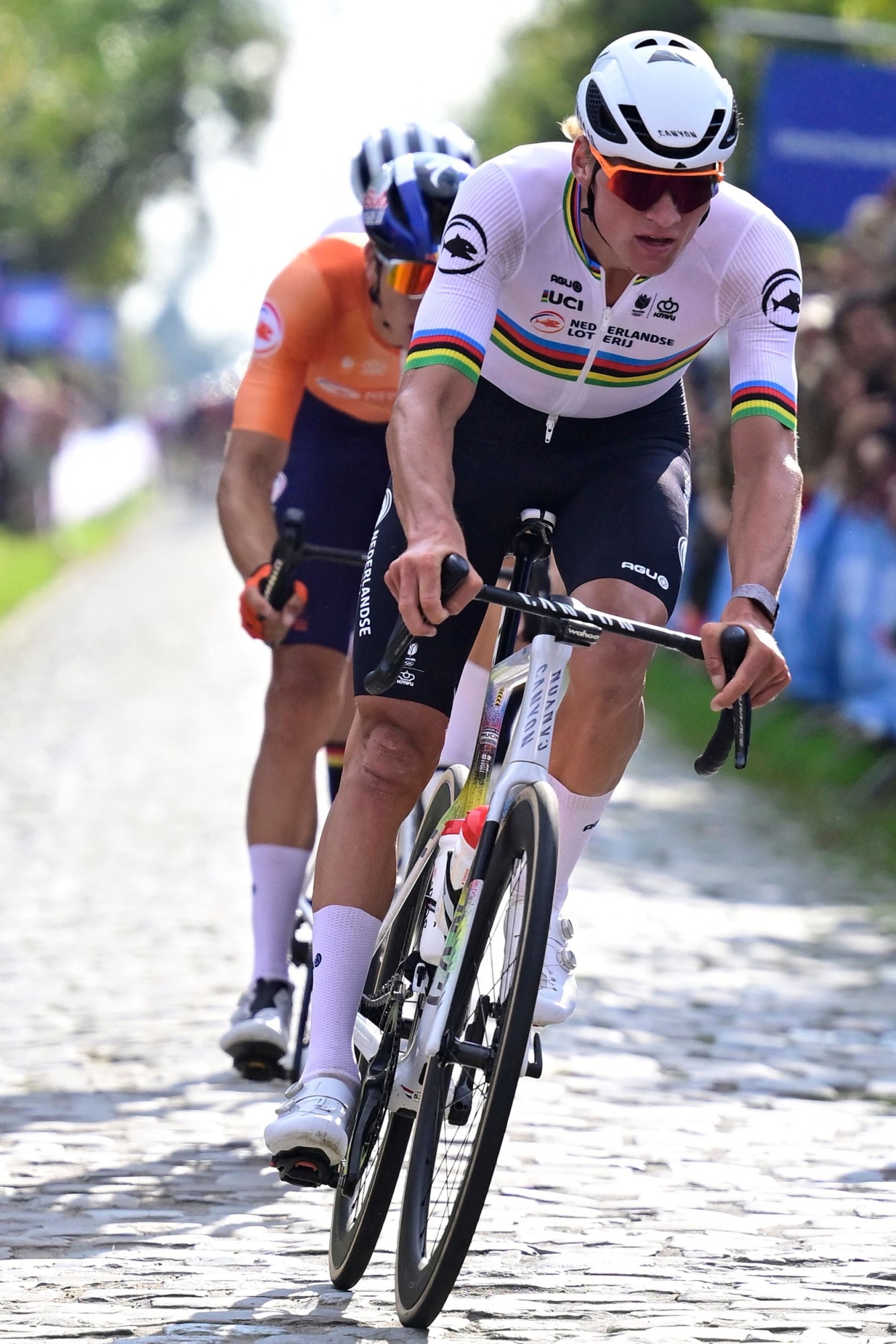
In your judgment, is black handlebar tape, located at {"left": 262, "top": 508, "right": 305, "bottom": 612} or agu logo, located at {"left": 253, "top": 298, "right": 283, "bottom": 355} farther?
agu logo, located at {"left": 253, "top": 298, "right": 283, "bottom": 355}

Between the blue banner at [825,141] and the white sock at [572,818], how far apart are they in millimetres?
15591

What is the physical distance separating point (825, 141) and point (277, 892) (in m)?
14.8

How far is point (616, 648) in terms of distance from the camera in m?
4.00

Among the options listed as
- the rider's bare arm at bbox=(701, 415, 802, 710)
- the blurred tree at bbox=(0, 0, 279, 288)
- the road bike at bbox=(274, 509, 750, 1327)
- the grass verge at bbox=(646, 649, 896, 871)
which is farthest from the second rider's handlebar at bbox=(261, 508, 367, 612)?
the blurred tree at bbox=(0, 0, 279, 288)

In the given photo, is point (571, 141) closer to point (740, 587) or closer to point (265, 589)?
point (740, 587)

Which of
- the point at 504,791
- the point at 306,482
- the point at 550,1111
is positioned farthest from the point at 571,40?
the point at 504,791

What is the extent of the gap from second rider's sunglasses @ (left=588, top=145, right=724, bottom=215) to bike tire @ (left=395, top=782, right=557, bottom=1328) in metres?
1.05

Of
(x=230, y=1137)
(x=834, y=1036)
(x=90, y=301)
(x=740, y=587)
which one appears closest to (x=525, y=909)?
(x=740, y=587)

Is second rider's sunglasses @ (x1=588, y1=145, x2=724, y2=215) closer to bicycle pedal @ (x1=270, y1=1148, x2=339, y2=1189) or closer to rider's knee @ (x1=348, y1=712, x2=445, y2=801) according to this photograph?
rider's knee @ (x1=348, y1=712, x2=445, y2=801)

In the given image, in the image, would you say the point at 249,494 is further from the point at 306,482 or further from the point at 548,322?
the point at 548,322

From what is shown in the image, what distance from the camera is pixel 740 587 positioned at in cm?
379

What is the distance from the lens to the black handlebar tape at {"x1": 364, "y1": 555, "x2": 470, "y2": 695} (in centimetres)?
354

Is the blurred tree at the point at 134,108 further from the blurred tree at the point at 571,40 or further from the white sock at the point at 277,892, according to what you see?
the white sock at the point at 277,892

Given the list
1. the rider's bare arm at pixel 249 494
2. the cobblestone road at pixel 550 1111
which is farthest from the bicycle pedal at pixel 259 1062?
the rider's bare arm at pixel 249 494
